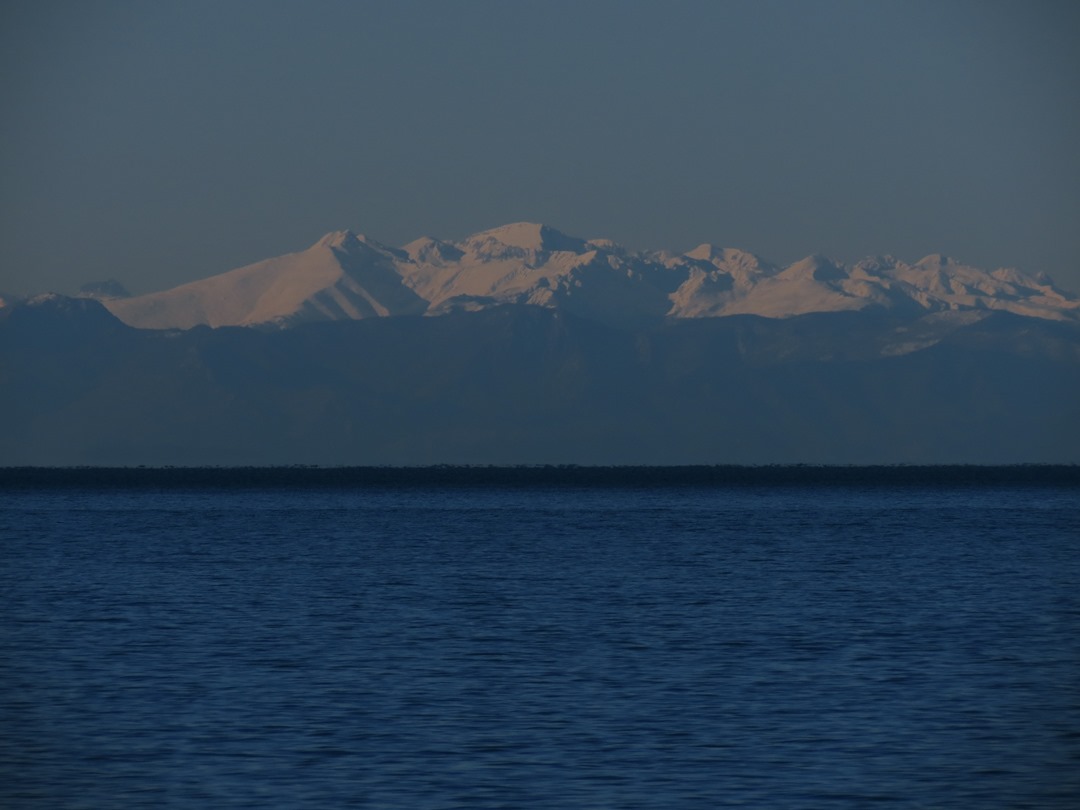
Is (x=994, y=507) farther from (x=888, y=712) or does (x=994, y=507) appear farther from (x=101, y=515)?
(x=888, y=712)

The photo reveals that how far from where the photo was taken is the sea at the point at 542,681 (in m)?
22.8

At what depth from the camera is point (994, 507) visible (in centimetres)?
14350

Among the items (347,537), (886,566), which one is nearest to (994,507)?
(347,537)

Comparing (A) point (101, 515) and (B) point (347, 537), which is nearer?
(B) point (347, 537)

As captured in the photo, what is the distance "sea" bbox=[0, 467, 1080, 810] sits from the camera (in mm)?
22844

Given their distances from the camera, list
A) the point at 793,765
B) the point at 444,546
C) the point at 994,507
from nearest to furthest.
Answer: the point at 793,765 < the point at 444,546 < the point at 994,507

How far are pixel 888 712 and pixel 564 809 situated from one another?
8.31 metres

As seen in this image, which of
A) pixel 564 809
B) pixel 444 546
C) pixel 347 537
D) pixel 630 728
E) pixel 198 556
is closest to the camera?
pixel 564 809

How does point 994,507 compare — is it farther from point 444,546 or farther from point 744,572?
point 744,572

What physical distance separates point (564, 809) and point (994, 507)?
420ft

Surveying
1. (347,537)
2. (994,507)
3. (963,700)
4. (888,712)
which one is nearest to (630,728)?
(888,712)

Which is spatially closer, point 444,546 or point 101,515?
point 444,546

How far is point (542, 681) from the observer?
31.3 m

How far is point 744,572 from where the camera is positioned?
58.8m
